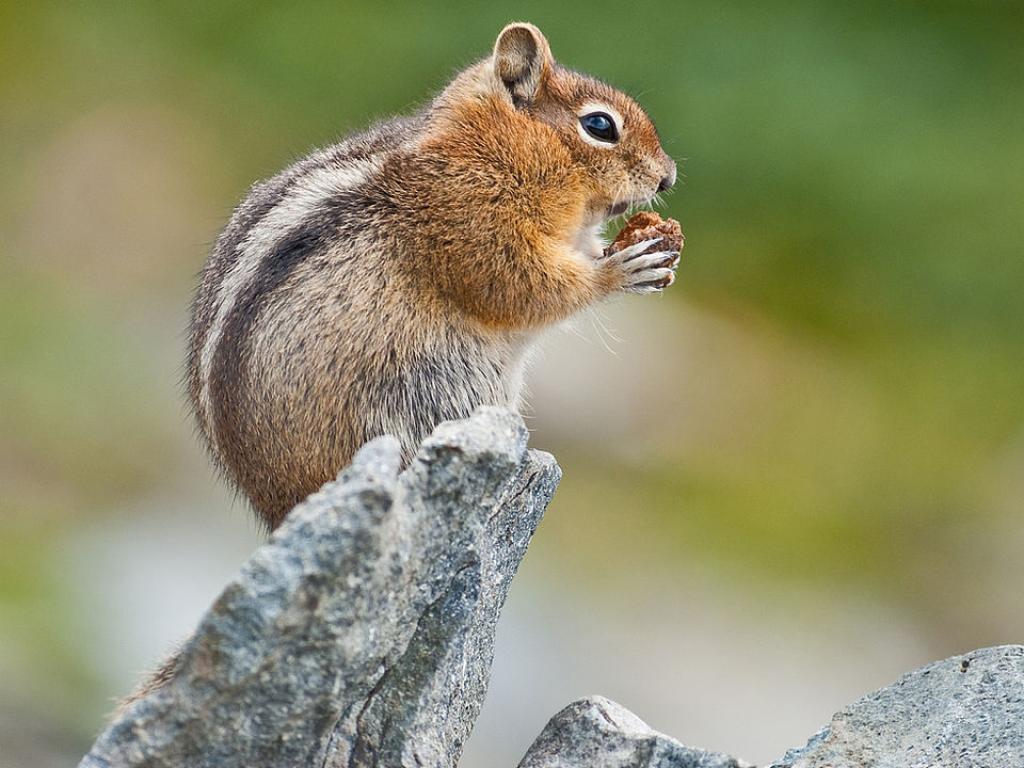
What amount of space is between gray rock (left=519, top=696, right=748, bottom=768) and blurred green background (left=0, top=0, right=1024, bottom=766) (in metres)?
3.16

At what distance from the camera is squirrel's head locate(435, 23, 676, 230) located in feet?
11.4

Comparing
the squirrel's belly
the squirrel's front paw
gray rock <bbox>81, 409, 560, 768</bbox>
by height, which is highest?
the squirrel's front paw

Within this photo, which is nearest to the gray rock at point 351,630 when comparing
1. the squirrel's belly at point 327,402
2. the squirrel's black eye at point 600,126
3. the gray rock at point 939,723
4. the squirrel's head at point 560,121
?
the squirrel's belly at point 327,402

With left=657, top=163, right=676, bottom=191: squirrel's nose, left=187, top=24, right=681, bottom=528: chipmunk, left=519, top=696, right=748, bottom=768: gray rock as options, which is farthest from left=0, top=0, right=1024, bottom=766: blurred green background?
left=519, top=696, right=748, bottom=768: gray rock

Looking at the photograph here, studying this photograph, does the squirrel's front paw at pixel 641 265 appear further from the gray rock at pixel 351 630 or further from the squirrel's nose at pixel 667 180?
the gray rock at pixel 351 630

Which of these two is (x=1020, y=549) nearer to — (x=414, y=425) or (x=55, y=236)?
(x=414, y=425)

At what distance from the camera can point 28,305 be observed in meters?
8.62

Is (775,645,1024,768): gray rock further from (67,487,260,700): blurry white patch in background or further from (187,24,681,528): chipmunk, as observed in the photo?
(67,487,260,700): blurry white patch in background

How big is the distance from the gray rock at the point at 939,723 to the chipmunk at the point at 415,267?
3.45ft

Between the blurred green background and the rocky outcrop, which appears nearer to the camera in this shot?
the rocky outcrop

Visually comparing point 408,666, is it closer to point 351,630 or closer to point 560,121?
point 351,630

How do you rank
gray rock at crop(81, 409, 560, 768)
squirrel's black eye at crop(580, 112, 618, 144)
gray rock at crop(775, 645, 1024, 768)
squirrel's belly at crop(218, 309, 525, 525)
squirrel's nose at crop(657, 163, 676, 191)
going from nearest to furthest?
gray rock at crop(81, 409, 560, 768), gray rock at crop(775, 645, 1024, 768), squirrel's belly at crop(218, 309, 525, 525), squirrel's black eye at crop(580, 112, 618, 144), squirrel's nose at crop(657, 163, 676, 191)

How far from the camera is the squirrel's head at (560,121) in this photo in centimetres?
346

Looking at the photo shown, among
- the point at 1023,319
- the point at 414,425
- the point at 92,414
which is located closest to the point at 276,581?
the point at 414,425
